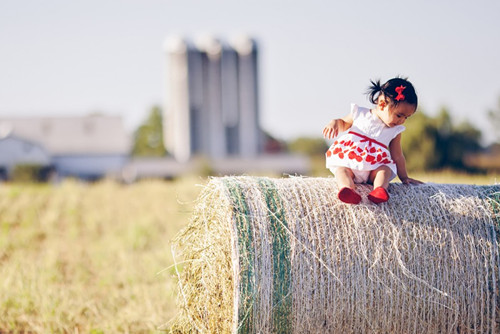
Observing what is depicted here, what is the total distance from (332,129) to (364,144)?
0.87 ft

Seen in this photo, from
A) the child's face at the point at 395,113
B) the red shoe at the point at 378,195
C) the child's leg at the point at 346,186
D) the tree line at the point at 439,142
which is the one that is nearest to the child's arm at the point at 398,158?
the child's face at the point at 395,113

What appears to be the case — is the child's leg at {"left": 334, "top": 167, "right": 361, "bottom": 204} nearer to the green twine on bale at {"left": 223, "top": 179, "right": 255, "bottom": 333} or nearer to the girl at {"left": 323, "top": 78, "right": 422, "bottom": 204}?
the girl at {"left": 323, "top": 78, "right": 422, "bottom": 204}

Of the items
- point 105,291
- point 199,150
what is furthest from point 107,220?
point 199,150

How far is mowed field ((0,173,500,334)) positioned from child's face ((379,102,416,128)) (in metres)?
0.91

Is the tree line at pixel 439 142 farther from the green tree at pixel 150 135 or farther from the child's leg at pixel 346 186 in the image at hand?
the green tree at pixel 150 135

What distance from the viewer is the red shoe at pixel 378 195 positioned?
412 centimetres

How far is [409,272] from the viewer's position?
3.99m

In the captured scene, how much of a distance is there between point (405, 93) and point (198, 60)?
52.3 meters

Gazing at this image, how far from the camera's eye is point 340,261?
393cm

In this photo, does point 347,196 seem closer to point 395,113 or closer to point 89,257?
point 395,113

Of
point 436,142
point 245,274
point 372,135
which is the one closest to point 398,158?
point 372,135

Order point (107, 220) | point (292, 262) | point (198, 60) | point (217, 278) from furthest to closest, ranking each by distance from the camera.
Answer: point (198, 60) < point (107, 220) < point (217, 278) < point (292, 262)

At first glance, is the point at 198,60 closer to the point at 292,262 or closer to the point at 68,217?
the point at 68,217

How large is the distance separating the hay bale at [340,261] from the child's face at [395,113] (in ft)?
1.80
